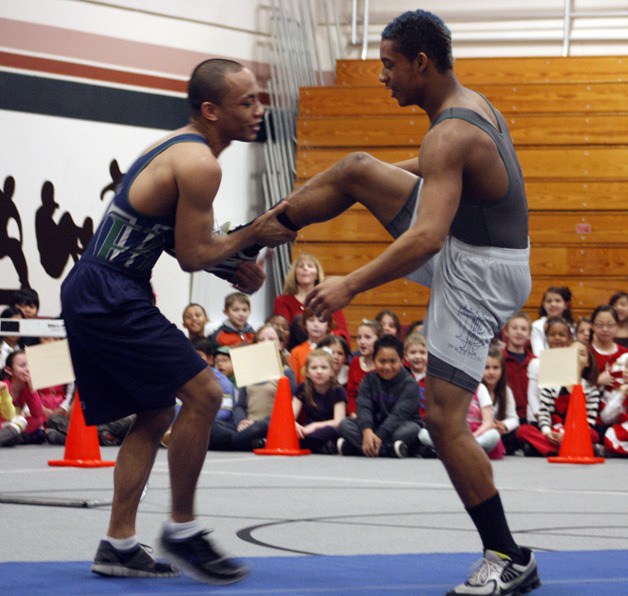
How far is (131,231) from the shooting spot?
11.6ft

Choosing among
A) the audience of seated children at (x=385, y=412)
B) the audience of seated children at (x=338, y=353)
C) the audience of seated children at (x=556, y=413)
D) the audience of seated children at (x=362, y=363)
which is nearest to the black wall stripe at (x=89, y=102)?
the audience of seated children at (x=338, y=353)

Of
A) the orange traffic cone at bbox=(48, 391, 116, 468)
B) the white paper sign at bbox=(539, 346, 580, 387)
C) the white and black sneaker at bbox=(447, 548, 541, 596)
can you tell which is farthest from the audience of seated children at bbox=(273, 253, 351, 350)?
the white and black sneaker at bbox=(447, 548, 541, 596)

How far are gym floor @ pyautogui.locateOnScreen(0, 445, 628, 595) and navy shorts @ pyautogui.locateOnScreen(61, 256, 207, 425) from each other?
1.80 ft

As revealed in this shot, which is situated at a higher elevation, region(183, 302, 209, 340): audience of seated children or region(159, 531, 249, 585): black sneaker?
region(183, 302, 209, 340): audience of seated children

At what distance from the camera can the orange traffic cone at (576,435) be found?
771 cm

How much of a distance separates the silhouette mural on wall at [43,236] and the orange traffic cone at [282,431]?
12.5 ft

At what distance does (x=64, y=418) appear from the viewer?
346 inches

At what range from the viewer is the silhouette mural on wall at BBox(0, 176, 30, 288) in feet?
36.2

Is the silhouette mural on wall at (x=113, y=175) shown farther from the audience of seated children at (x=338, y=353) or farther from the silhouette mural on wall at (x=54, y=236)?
the audience of seated children at (x=338, y=353)

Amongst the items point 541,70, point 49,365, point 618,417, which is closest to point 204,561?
point 49,365

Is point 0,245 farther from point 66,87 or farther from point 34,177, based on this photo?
point 66,87

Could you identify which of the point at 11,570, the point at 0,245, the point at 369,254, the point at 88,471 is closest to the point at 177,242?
the point at 11,570

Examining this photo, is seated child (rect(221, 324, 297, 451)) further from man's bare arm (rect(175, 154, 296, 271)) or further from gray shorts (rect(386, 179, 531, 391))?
gray shorts (rect(386, 179, 531, 391))

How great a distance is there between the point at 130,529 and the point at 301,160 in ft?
30.7
